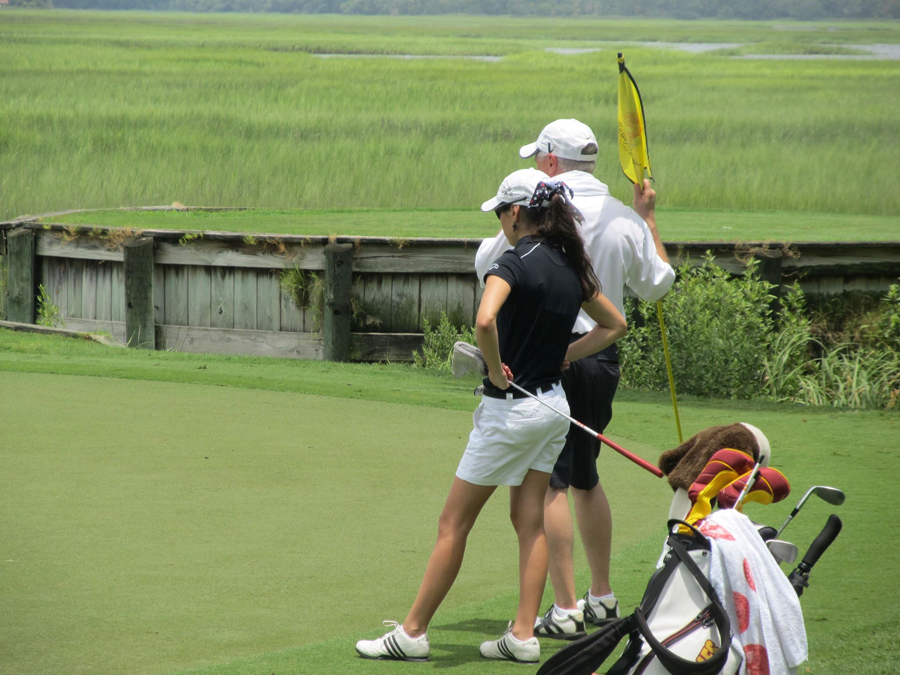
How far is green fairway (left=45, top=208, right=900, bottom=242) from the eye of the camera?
998cm

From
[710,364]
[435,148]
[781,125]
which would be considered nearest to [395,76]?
[435,148]

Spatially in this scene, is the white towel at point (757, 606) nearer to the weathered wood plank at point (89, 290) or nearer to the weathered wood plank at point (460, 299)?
the weathered wood plank at point (460, 299)

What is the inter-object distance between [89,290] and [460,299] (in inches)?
132

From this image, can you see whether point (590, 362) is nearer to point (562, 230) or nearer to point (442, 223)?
point (562, 230)

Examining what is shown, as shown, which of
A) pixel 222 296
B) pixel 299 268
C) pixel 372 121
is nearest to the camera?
pixel 299 268

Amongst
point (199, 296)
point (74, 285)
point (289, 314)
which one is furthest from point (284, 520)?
point (74, 285)

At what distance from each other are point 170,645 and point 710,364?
15.9ft

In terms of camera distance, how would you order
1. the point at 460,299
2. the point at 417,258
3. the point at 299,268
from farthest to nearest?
the point at 299,268
the point at 460,299
the point at 417,258

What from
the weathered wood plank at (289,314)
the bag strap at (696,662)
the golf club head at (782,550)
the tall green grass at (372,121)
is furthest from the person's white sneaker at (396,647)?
the tall green grass at (372,121)

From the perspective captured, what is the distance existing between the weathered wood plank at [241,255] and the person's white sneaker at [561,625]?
216 inches

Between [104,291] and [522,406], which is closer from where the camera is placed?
[522,406]

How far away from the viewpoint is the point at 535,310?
9.43ft

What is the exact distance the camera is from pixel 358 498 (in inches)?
165

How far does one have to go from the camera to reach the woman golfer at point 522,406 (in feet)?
9.38
